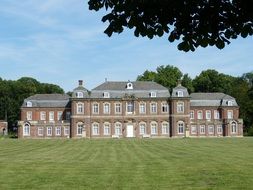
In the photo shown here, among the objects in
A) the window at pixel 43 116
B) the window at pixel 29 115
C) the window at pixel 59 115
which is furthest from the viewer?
the window at pixel 59 115

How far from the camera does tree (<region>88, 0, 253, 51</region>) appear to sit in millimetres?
7012

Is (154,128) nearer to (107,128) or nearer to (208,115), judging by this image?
(107,128)

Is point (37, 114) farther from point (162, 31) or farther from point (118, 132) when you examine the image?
point (162, 31)

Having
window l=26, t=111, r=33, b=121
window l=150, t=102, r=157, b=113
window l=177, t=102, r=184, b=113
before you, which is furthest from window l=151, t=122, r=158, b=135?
window l=26, t=111, r=33, b=121

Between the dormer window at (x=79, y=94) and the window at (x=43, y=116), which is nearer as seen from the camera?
the dormer window at (x=79, y=94)

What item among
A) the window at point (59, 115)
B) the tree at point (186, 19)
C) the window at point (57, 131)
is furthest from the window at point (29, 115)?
the tree at point (186, 19)

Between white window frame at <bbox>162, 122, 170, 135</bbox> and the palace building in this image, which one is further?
white window frame at <bbox>162, 122, 170, 135</bbox>

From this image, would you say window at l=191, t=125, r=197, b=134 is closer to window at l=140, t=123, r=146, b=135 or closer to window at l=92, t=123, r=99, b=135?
window at l=140, t=123, r=146, b=135

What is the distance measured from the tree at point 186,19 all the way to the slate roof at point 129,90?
69.8 meters

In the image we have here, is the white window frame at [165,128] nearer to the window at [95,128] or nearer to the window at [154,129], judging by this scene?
the window at [154,129]

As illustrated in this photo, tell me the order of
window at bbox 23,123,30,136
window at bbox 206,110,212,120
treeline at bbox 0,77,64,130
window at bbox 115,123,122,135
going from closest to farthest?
window at bbox 115,123,122,135, window at bbox 23,123,30,136, window at bbox 206,110,212,120, treeline at bbox 0,77,64,130

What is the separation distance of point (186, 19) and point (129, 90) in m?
70.6

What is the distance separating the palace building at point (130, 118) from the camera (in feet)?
252

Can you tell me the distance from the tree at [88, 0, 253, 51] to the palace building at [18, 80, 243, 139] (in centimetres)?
6920
